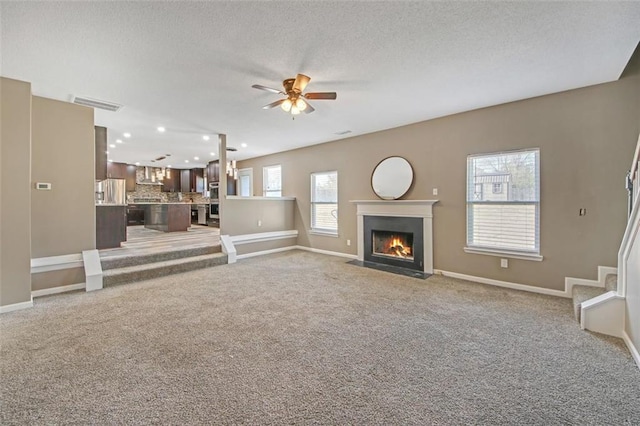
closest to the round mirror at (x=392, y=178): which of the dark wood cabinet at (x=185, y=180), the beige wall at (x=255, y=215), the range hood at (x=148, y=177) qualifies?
the beige wall at (x=255, y=215)

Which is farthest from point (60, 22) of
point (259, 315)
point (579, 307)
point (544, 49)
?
point (579, 307)

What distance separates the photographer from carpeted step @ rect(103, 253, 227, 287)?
156 inches

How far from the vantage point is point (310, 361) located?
2.07 m

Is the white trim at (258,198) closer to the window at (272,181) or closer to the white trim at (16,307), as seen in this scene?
the window at (272,181)

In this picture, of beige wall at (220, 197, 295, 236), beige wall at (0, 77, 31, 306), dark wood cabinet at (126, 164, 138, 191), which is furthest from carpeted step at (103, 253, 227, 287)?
dark wood cabinet at (126, 164, 138, 191)

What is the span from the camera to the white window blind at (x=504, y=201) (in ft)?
12.1

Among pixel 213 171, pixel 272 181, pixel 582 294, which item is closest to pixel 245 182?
pixel 213 171

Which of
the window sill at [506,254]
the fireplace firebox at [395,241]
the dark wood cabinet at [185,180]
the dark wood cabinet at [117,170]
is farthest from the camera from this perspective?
the dark wood cabinet at [185,180]

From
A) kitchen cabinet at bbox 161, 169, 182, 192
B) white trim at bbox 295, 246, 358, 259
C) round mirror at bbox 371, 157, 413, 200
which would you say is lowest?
white trim at bbox 295, 246, 358, 259

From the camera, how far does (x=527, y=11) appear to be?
2.02 metres

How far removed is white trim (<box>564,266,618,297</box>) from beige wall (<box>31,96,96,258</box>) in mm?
6631

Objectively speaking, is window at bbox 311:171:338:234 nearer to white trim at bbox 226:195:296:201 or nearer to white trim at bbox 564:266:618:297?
white trim at bbox 226:195:296:201

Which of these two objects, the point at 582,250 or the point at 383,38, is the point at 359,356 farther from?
the point at 582,250

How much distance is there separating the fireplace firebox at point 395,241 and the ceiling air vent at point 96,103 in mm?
4595
